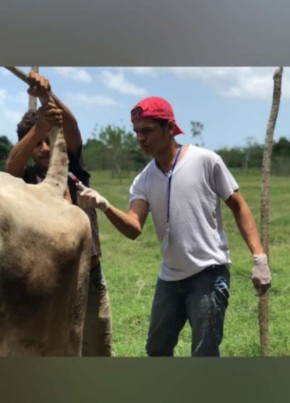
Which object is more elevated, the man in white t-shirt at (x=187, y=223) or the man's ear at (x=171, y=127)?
the man's ear at (x=171, y=127)

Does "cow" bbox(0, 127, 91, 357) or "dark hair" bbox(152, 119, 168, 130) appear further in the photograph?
"dark hair" bbox(152, 119, 168, 130)

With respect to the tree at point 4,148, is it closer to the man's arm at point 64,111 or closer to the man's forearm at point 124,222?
the man's arm at point 64,111

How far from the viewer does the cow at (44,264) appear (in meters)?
2.33

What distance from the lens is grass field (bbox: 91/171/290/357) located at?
2.55m

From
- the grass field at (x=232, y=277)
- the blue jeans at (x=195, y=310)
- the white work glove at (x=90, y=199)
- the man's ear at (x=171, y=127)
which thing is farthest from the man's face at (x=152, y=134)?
the blue jeans at (x=195, y=310)

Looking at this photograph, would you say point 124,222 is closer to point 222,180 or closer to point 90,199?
point 90,199

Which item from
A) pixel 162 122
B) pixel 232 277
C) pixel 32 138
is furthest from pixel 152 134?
pixel 232 277

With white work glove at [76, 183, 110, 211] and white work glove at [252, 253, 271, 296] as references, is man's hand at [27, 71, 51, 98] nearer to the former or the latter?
white work glove at [76, 183, 110, 211]

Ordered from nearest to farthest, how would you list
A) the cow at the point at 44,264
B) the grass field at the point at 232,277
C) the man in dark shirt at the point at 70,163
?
the cow at the point at 44,264
the man in dark shirt at the point at 70,163
the grass field at the point at 232,277

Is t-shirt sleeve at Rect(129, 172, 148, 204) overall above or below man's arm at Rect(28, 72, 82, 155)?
below

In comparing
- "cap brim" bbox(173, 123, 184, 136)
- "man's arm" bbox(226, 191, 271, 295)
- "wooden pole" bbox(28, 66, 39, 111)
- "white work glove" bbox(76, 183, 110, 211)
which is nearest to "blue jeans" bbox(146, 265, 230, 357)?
"man's arm" bbox(226, 191, 271, 295)

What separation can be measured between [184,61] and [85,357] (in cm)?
113

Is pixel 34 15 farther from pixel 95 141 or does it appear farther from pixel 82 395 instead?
pixel 82 395

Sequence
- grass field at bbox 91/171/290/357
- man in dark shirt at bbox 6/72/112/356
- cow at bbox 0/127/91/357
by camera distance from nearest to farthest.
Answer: cow at bbox 0/127/91/357
man in dark shirt at bbox 6/72/112/356
grass field at bbox 91/171/290/357
